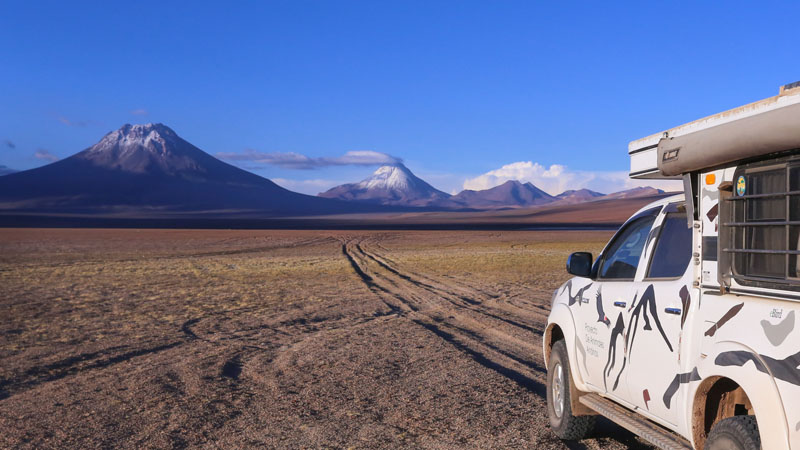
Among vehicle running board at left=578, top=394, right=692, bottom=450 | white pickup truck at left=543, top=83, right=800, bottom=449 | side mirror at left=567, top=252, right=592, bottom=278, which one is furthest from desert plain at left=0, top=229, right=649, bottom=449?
white pickup truck at left=543, top=83, right=800, bottom=449

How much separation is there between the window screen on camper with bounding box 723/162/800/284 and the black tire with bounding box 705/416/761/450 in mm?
643

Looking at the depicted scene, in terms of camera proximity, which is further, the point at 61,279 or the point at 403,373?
the point at 61,279

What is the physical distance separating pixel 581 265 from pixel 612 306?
1.94 feet

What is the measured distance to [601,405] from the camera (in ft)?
17.5

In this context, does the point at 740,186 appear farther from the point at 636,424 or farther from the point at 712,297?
the point at 636,424

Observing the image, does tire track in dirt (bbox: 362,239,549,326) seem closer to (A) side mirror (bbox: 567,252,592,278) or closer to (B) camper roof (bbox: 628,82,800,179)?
(A) side mirror (bbox: 567,252,592,278)

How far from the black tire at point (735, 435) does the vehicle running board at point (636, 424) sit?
51 cm

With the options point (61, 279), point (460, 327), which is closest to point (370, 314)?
point (460, 327)

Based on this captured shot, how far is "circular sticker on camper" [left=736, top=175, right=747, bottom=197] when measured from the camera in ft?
12.3

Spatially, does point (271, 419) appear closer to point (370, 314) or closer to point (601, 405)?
point (601, 405)

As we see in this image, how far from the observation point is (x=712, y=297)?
3861mm

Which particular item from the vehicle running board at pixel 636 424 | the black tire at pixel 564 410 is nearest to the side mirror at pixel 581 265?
the black tire at pixel 564 410

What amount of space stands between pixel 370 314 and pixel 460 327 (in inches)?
110

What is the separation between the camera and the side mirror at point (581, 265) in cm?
572
